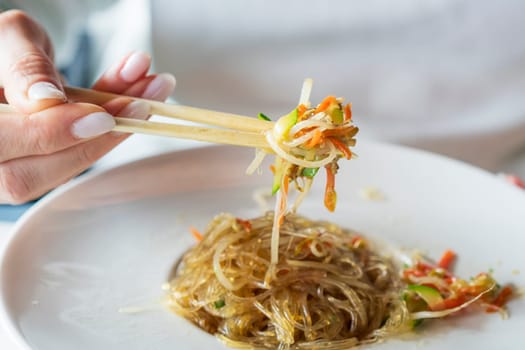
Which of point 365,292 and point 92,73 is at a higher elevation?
point 92,73

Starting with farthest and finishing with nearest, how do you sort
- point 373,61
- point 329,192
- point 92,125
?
point 373,61 < point 329,192 < point 92,125

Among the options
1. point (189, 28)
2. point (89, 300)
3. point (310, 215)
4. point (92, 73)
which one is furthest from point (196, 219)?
point (92, 73)

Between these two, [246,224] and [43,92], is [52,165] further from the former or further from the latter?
[246,224]

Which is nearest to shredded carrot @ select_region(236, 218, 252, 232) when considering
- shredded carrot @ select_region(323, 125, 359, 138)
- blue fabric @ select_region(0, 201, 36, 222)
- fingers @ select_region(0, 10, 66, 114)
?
shredded carrot @ select_region(323, 125, 359, 138)

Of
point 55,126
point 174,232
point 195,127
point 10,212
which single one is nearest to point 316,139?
point 195,127

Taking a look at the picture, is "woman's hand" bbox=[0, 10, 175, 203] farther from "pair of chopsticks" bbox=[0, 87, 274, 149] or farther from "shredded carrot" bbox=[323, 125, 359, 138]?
"shredded carrot" bbox=[323, 125, 359, 138]

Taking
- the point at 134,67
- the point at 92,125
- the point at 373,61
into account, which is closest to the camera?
the point at 92,125

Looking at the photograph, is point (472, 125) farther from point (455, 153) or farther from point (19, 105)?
point (19, 105)
